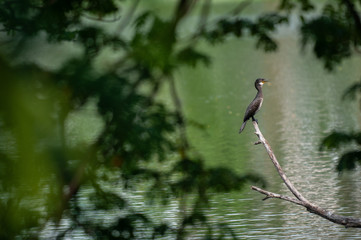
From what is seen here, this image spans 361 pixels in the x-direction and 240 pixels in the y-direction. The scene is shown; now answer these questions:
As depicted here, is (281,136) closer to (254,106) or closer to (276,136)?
(276,136)

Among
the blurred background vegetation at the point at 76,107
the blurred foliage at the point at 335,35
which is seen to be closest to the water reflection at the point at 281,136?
the blurred background vegetation at the point at 76,107

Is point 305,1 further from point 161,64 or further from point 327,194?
point 327,194

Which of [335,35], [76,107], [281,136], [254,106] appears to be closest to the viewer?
[76,107]

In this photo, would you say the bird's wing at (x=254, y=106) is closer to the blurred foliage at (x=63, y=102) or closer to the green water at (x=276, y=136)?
the green water at (x=276, y=136)

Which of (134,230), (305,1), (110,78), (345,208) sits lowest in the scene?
(345,208)

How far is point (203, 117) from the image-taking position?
22125 mm

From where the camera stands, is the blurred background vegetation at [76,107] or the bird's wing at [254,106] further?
the bird's wing at [254,106]

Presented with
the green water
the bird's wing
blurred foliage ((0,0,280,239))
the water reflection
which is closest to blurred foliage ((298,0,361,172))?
the green water

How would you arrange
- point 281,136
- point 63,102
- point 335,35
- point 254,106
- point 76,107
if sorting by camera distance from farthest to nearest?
point 281,136 < point 254,106 < point 335,35 < point 76,107 < point 63,102

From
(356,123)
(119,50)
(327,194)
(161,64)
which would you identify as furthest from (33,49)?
(356,123)

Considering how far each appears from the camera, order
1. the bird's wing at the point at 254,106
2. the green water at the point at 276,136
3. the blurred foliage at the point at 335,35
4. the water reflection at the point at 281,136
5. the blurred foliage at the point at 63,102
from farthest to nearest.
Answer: the water reflection at the point at 281,136 → the green water at the point at 276,136 → the bird's wing at the point at 254,106 → the blurred foliage at the point at 335,35 → the blurred foliage at the point at 63,102

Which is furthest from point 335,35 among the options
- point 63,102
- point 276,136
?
point 276,136

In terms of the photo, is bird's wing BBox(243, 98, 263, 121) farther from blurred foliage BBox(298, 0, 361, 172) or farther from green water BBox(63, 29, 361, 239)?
blurred foliage BBox(298, 0, 361, 172)

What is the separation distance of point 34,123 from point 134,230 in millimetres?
2799
